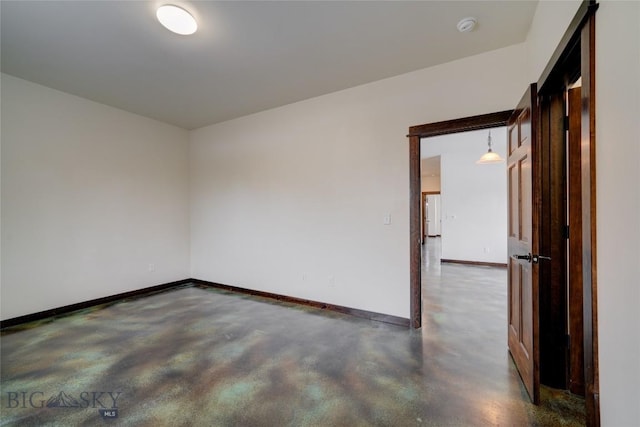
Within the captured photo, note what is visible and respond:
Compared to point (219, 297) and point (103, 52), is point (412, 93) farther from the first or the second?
point (219, 297)

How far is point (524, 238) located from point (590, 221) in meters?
0.94

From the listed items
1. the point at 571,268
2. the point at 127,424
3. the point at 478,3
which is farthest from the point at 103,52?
the point at 571,268

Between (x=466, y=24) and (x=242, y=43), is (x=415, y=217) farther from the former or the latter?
(x=242, y=43)

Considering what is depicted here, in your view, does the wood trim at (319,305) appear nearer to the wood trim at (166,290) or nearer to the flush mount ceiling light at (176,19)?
the wood trim at (166,290)

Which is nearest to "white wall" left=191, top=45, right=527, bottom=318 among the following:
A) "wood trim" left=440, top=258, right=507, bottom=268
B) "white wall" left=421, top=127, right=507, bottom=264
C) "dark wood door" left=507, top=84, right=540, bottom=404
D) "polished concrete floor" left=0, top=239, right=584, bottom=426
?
"polished concrete floor" left=0, top=239, right=584, bottom=426

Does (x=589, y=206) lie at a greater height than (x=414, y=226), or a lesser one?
greater

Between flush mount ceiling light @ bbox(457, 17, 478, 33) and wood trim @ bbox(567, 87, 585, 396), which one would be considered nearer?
wood trim @ bbox(567, 87, 585, 396)

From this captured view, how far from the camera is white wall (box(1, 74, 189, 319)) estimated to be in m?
3.17

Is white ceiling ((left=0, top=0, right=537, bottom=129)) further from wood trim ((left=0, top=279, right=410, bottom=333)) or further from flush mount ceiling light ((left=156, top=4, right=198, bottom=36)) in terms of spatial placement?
wood trim ((left=0, top=279, right=410, bottom=333))

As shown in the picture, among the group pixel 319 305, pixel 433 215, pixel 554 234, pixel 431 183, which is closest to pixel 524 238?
pixel 554 234

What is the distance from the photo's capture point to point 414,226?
3.02 meters

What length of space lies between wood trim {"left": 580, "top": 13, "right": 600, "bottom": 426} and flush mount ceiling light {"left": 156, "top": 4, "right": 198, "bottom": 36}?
2476mm

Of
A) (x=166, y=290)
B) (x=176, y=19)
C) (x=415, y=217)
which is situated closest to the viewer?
(x=176, y=19)

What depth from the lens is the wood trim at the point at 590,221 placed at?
3.65 ft
